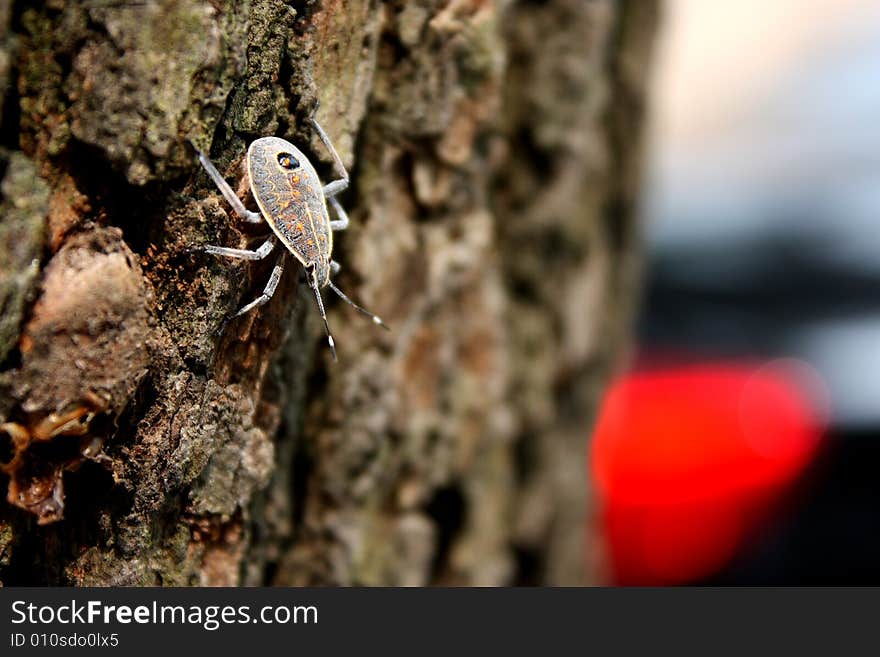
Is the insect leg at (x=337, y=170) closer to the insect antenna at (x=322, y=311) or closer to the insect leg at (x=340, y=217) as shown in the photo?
the insect leg at (x=340, y=217)

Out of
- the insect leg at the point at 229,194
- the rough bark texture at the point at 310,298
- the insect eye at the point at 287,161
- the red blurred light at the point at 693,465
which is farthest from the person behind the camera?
the red blurred light at the point at 693,465

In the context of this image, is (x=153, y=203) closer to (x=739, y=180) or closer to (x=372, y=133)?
(x=372, y=133)

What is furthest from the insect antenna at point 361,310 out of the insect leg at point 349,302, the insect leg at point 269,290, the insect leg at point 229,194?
the insect leg at point 229,194

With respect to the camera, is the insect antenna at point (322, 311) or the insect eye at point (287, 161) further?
the insect antenna at point (322, 311)

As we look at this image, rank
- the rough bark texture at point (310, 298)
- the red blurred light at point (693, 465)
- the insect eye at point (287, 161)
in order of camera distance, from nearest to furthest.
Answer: the rough bark texture at point (310, 298), the insect eye at point (287, 161), the red blurred light at point (693, 465)

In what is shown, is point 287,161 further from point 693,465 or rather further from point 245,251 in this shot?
point 693,465

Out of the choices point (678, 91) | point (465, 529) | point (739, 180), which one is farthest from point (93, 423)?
point (678, 91)
